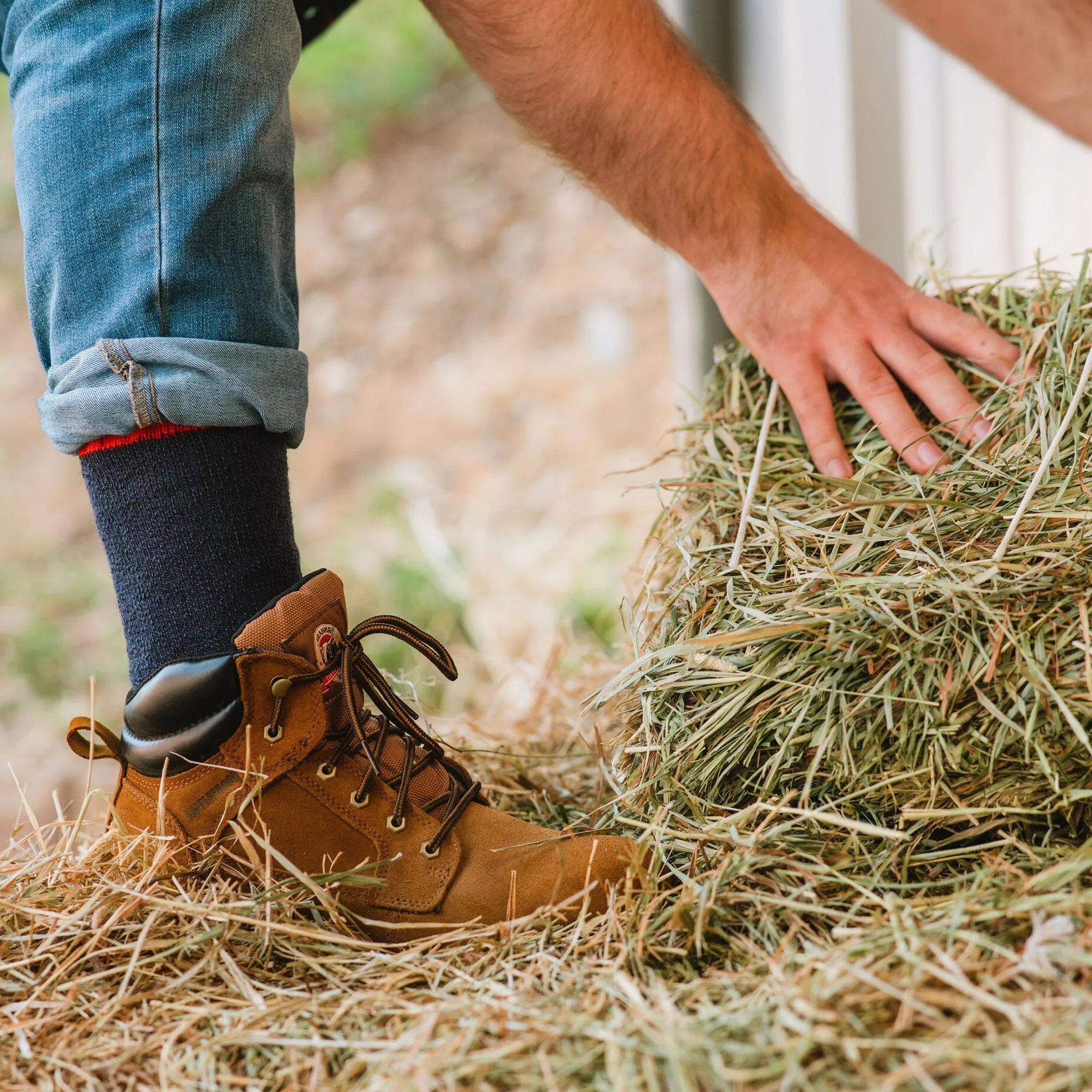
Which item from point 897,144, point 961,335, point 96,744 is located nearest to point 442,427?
point 897,144

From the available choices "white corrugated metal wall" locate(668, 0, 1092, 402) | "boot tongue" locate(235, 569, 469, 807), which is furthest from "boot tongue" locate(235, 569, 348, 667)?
"white corrugated metal wall" locate(668, 0, 1092, 402)

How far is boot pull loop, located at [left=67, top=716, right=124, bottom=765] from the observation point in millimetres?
727

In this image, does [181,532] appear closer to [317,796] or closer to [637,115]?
[317,796]

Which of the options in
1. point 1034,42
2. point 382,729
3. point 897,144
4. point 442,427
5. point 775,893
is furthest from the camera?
point 442,427

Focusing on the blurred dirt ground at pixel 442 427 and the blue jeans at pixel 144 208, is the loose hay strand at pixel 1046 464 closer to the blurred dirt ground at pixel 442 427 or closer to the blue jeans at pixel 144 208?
the blue jeans at pixel 144 208

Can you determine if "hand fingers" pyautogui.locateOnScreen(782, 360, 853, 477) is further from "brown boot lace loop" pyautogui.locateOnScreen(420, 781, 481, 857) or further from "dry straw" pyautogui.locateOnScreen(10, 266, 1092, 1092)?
"brown boot lace loop" pyautogui.locateOnScreen(420, 781, 481, 857)

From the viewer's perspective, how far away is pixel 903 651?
2.29 ft

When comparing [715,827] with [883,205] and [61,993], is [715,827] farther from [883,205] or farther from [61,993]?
[883,205]

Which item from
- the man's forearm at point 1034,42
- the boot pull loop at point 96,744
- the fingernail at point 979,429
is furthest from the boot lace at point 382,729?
the man's forearm at point 1034,42

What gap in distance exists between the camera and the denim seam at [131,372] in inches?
27.9

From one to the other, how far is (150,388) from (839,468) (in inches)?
22.9

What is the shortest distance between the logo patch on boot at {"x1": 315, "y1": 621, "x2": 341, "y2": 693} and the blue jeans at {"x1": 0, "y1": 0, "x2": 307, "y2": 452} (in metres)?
0.17

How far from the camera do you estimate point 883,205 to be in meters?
1.64

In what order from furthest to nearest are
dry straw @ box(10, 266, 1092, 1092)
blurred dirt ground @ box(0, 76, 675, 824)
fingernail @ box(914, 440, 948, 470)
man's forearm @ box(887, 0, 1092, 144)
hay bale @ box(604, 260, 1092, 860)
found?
blurred dirt ground @ box(0, 76, 675, 824) → man's forearm @ box(887, 0, 1092, 144) → fingernail @ box(914, 440, 948, 470) → hay bale @ box(604, 260, 1092, 860) → dry straw @ box(10, 266, 1092, 1092)
